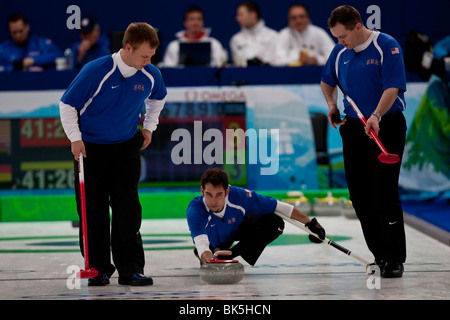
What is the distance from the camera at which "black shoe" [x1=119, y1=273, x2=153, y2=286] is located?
163 inches

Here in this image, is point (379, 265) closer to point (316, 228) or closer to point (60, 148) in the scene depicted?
point (316, 228)

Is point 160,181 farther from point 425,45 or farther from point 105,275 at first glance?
point 105,275

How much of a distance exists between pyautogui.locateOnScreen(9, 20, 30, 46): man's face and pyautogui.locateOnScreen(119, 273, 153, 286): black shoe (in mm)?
5586

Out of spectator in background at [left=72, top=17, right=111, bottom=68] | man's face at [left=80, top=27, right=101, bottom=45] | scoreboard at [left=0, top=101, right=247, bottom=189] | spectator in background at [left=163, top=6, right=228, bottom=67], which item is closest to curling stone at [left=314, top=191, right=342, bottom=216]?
scoreboard at [left=0, top=101, right=247, bottom=189]

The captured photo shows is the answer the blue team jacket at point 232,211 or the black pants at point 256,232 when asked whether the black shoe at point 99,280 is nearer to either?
the blue team jacket at point 232,211

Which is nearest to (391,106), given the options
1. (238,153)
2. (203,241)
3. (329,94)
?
(329,94)

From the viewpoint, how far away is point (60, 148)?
26.6 feet

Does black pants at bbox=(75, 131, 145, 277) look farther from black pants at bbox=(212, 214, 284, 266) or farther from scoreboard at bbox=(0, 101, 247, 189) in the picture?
scoreboard at bbox=(0, 101, 247, 189)

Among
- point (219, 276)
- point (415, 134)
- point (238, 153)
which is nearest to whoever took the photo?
point (219, 276)

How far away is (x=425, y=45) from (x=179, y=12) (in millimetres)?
4007

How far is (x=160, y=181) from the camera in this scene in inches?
320

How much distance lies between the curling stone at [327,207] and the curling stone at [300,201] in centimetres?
8

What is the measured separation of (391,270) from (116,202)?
1.52 meters
